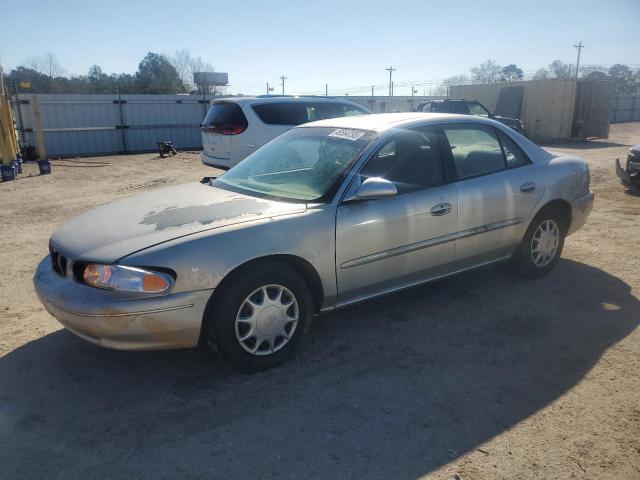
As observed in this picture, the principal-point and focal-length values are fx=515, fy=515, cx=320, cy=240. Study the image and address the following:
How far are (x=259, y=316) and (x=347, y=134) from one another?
65.8 inches

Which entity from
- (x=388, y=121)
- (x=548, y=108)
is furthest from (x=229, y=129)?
(x=548, y=108)

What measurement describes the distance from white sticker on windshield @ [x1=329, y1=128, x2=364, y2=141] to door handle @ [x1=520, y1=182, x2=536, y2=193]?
5.25 feet

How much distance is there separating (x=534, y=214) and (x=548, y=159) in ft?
2.02

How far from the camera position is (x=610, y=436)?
2.70m

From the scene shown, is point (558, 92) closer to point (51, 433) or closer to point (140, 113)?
point (140, 113)

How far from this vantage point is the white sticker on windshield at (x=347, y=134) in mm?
3975

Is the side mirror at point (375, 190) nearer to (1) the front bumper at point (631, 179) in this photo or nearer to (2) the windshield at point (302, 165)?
(2) the windshield at point (302, 165)

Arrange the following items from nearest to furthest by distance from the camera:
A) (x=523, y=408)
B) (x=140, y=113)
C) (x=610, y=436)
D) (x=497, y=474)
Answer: (x=497, y=474) → (x=610, y=436) → (x=523, y=408) → (x=140, y=113)

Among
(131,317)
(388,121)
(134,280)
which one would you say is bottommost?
(131,317)

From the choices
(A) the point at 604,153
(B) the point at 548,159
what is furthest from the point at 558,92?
(B) the point at 548,159

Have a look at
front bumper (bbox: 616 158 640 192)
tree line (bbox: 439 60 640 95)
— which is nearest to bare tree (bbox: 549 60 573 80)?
tree line (bbox: 439 60 640 95)

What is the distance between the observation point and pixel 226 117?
9.06 metres

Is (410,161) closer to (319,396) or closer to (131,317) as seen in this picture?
(319,396)

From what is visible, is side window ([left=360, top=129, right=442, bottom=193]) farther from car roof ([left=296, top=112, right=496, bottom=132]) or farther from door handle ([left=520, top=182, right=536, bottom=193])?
door handle ([left=520, top=182, right=536, bottom=193])
